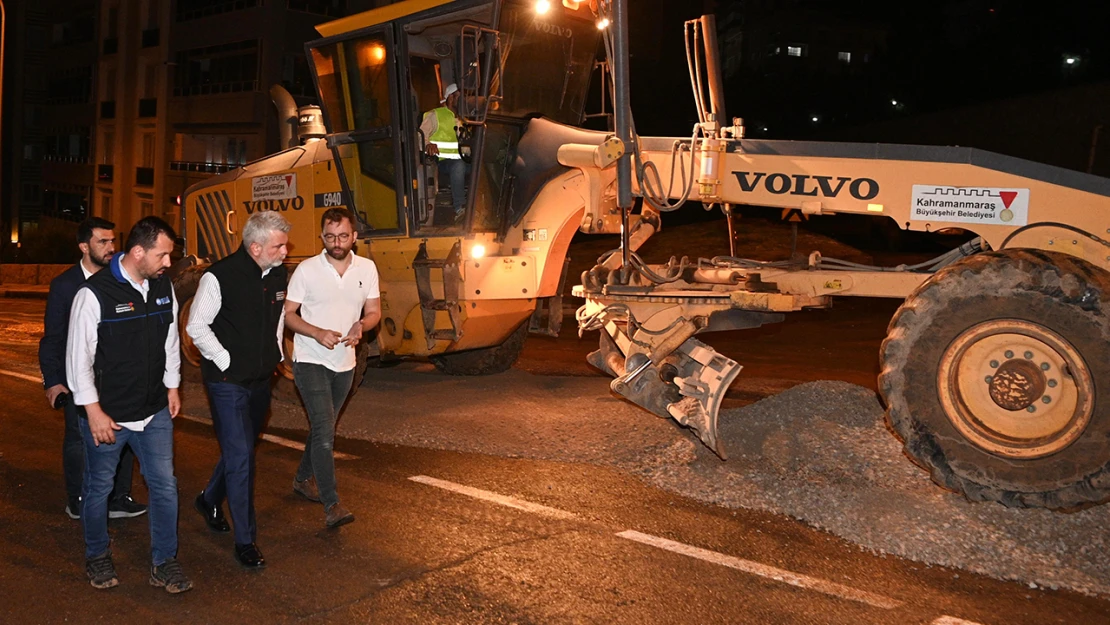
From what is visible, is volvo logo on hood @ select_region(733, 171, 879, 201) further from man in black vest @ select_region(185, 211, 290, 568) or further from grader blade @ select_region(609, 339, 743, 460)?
man in black vest @ select_region(185, 211, 290, 568)

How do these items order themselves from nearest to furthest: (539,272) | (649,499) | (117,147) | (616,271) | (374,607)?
1. (374,607)
2. (649,499)
3. (616,271)
4. (539,272)
5. (117,147)

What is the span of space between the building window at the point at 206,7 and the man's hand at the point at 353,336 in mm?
38164

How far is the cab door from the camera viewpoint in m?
9.48

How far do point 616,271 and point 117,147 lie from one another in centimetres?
4752

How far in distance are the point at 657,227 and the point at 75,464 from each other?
17.1 ft

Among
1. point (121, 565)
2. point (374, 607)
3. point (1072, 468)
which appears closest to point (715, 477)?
point (1072, 468)

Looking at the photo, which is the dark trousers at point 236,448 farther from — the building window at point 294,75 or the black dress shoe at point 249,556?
the building window at point 294,75

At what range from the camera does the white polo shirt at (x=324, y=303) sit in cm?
615

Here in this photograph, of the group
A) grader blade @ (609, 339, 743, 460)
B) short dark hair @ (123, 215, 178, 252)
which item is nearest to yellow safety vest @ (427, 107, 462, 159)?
grader blade @ (609, 339, 743, 460)

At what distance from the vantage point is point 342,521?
623cm

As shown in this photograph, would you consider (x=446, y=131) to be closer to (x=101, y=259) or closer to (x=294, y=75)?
(x=101, y=259)

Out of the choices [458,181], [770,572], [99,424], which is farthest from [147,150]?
[770,572]

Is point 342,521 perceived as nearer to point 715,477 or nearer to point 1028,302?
point 715,477

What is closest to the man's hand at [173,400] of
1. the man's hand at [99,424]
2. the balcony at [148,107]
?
the man's hand at [99,424]
